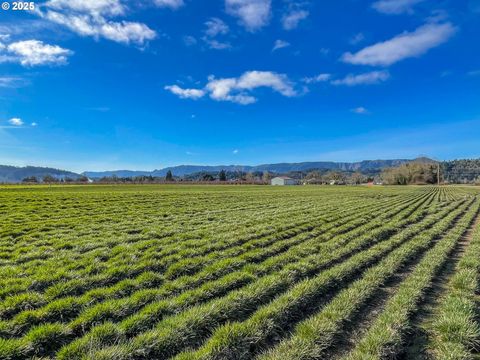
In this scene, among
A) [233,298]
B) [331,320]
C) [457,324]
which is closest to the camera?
[457,324]

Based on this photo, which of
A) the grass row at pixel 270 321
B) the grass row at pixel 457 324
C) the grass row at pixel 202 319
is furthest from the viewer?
the grass row at pixel 457 324

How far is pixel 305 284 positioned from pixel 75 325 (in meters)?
4.36

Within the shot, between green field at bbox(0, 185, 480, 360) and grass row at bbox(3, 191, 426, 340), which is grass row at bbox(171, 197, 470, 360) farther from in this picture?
grass row at bbox(3, 191, 426, 340)

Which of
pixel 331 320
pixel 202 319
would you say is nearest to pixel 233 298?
pixel 202 319

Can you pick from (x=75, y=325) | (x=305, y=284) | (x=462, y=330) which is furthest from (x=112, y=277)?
(x=462, y=330)

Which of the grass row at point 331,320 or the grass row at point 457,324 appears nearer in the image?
the grass row at point 331,320

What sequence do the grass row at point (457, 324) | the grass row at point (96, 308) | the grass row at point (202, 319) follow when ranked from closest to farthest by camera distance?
the grass row at point (202, 319)
the grass row at point (457, 324)
the grass row at point (96, 308)

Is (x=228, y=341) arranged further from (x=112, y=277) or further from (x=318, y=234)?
(x=318, y=234)

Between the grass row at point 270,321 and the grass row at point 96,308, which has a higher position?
the grass row at point 96,308

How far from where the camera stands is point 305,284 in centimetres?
617

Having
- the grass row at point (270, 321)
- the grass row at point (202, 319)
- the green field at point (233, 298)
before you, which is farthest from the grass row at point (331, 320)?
the grass row at point (202, 319)

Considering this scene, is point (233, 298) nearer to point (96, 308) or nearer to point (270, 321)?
point (270, 321)

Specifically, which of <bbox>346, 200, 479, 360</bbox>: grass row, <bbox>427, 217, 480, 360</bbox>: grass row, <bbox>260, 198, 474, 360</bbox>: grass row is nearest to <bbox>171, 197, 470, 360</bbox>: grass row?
<bbox>260, 198, 474, 360</bbox>: grass row

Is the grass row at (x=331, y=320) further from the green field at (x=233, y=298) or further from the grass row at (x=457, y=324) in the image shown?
the grass row at (x=457, y=324)
